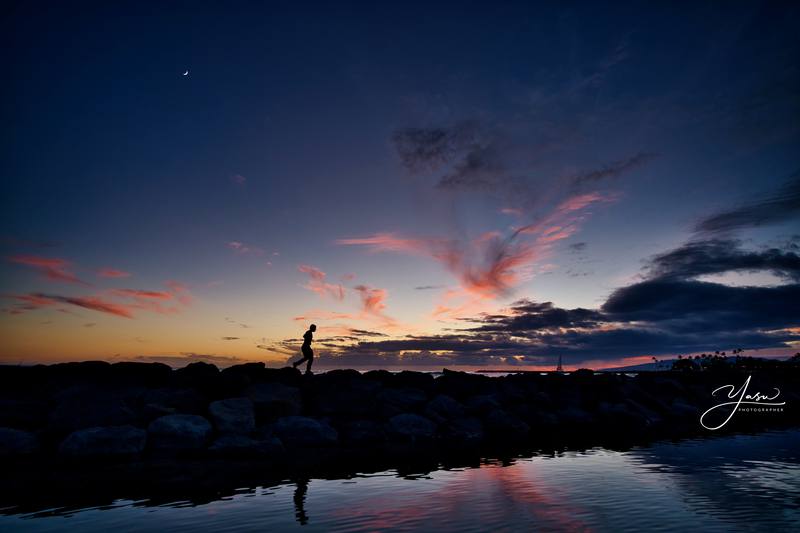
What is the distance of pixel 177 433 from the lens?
60.6 feet

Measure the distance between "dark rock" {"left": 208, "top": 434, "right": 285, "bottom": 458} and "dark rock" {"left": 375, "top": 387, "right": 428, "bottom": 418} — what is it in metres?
7.55

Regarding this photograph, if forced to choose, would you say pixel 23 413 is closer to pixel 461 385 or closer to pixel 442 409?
pixel 442 409

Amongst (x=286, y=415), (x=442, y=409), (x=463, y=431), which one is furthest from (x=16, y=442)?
(x=463, y=431)

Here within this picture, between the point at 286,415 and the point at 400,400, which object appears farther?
the point at 400,400

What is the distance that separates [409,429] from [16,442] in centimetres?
1631

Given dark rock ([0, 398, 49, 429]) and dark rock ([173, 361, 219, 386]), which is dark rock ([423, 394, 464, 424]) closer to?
dark rock ([173, 361, 219, 386])

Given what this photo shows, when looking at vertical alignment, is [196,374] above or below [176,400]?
above

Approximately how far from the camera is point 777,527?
10.2 m

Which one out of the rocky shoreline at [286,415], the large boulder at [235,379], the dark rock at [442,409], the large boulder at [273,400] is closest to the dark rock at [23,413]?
the rocky shoreline at [286,415]

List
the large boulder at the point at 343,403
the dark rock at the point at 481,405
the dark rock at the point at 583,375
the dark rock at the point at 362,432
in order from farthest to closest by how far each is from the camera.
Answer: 1. the dark rock at the point at 583,375
2. the dark rock at the point at 481,405
3. the large boulder at the point at 343,403
4. the dark rock at the point at 362,432

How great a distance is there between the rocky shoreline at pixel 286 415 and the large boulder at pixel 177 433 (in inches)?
1.6

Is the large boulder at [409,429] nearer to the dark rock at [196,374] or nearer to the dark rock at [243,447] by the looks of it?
the dark rock at [243,447]

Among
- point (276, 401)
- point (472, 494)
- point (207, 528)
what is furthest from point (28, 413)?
point (472, 494)

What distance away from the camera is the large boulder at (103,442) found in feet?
54.3
